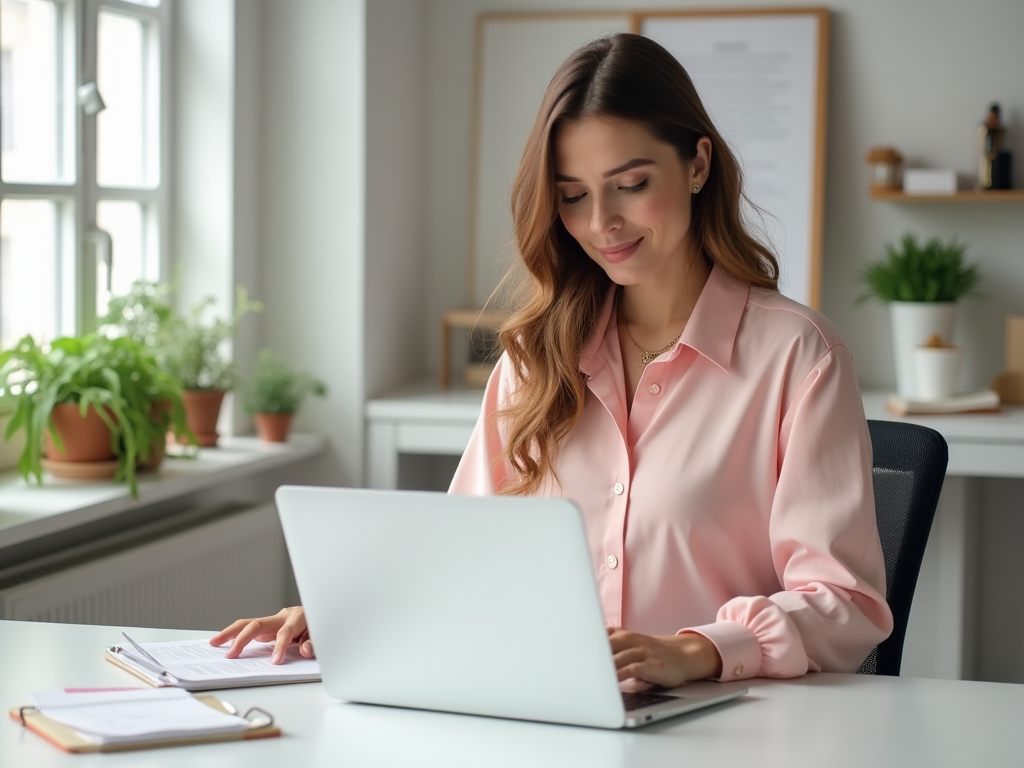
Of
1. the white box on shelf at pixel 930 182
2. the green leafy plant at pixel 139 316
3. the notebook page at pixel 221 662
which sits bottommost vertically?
the notebook page at pixel 221 662

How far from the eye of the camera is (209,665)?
1.36 meters

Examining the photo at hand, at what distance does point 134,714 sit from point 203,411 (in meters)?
1.83

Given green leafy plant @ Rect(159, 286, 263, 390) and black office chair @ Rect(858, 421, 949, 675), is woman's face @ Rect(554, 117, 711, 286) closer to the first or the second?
black office chair @ Rect(858, 421, 949, 675)

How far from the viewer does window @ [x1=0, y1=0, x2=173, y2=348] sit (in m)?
2.66

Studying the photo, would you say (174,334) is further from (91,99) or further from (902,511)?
(902,511)

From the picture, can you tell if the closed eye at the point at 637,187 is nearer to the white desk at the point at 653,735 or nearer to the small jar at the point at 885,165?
the white desk at the point at 653,735

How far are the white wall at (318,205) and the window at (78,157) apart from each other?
0.30m

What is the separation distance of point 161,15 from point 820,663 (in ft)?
8.07

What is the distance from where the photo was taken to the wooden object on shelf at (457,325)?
355cm

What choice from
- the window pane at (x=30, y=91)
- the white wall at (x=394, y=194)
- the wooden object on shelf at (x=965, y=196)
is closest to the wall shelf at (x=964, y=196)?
the wooden object on shelf at (x=965, y=196)

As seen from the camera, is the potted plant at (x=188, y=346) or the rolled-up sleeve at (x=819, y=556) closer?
the rolled-up sleeve at (x=819, y=556)

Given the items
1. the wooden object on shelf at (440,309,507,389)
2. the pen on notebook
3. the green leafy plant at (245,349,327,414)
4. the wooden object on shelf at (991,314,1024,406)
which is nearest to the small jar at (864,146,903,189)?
the wooden object on shelf at (991,314,1024,406)

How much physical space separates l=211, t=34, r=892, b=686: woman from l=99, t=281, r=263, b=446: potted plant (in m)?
1.31

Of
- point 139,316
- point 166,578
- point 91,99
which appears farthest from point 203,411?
point 91,99
